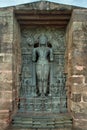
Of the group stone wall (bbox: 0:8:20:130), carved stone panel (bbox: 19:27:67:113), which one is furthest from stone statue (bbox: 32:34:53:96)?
stone wall (bbox: 0:8:20:130)

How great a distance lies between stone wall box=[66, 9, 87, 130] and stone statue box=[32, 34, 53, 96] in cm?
68

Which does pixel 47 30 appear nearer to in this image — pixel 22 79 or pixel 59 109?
pixel 22 79

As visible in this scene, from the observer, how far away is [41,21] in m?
6.53

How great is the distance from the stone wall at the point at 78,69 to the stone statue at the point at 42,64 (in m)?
0.68

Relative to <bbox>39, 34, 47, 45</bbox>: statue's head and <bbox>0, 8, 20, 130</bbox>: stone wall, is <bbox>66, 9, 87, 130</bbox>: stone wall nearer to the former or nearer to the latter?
<bbox>39, 34, 47, 45</bbox>: statue's head

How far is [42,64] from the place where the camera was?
21.0ft

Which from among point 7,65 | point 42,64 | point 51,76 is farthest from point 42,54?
point 7,65

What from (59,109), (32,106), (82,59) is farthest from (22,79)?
(82,59)

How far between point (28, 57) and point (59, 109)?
4.67ft

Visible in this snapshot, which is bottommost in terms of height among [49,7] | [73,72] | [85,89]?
[85,89]

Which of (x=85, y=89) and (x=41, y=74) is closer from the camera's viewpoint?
(x=85, y=89)

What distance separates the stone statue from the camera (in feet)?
21.0

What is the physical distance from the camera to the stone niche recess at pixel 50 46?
5.84 meters

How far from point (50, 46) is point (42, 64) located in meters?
0.56
